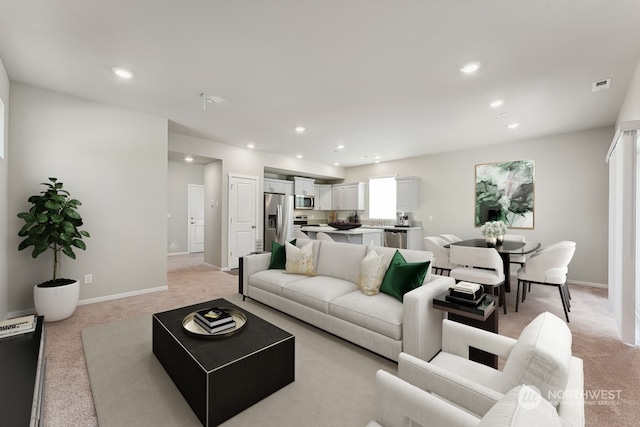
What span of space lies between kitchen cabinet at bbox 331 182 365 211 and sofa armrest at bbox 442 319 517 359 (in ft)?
21.6

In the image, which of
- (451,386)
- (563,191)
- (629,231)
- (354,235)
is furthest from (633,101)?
(354,235)

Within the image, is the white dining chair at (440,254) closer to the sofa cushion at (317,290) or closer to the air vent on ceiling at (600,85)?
the sofa cushion at (317,290)

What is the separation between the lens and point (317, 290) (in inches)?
A: 114

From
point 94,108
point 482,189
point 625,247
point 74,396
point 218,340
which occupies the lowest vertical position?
point 74,396

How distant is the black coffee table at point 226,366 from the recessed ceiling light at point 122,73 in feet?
8.69

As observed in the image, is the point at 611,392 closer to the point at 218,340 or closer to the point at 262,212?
the point at 218,340

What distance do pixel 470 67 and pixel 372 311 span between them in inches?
102

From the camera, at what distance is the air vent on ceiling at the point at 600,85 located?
10.0 feet

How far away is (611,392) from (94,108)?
20.1ft

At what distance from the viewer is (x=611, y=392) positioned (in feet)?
6.40

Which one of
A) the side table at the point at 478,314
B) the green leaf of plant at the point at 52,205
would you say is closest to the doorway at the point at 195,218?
the green leaf of plant at the point at 52,205

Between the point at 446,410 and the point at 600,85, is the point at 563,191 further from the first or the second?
the point at 446,410

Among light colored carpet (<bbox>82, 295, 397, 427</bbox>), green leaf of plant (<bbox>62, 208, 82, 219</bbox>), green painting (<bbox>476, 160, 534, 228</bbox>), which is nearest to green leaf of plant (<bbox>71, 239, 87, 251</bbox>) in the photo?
green leaf of plant (<bbox>62, 208, 82, 219</bbox>)

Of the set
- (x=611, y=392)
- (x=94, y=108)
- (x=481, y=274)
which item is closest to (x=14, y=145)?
(x=94, y=108)
